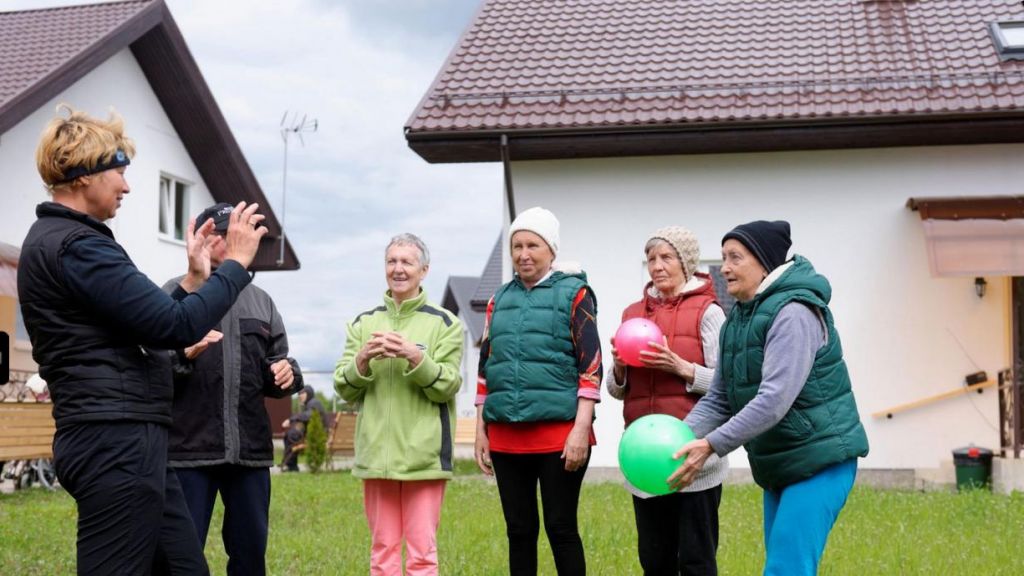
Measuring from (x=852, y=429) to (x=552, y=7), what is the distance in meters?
12.9

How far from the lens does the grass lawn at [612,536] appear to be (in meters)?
6.89

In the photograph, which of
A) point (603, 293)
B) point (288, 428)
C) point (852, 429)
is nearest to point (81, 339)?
point (852, 429)

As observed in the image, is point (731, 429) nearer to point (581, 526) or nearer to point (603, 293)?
point (581, 526)

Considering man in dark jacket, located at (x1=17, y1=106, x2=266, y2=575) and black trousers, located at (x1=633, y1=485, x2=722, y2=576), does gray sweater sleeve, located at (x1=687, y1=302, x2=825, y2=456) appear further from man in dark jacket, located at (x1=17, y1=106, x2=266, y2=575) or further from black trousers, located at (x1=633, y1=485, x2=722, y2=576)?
man in dark jacket, located at (x1=17, y1=106, x2=266, y2=575)

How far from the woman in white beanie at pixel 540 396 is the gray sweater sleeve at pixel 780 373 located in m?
1.17

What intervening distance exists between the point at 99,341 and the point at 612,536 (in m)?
5.04

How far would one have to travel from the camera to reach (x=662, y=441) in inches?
166

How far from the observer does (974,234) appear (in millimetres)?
12047

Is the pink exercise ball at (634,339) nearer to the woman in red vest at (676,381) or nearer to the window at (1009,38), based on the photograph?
the woman in red vest at (676,381)

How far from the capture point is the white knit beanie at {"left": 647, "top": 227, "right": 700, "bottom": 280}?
5.37 meters

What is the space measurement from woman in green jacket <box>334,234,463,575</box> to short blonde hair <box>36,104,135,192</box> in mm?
1919

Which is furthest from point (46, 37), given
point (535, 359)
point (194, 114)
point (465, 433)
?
point (535, 359)

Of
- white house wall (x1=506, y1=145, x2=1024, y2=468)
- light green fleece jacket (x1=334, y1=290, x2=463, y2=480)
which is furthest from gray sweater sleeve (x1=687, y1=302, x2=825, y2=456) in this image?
white house wall (x1=506, y1=145, x2=1024, y2=468)

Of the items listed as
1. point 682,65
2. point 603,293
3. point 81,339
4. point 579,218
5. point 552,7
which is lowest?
point 81,339
